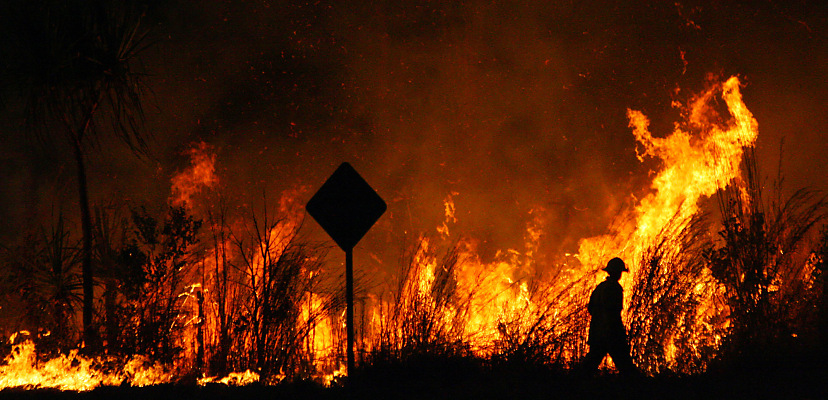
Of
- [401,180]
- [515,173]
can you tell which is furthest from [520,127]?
[401,180]

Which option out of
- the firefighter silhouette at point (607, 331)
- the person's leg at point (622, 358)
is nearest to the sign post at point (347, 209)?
the firefighter silhouette at point (607, 331)

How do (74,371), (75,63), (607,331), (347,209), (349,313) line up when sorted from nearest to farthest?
(349,313)
(347,209)
(607,331)
(74,371)
(75,63)

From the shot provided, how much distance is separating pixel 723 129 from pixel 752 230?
25.3 feet

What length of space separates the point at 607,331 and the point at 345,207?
132 inches

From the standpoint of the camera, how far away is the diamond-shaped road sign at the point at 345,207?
703 cm

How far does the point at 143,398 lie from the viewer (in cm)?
629

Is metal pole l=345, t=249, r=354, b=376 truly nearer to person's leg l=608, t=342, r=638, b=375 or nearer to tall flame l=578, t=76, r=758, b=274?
person's leg l=608, t=342, r=638, b=375

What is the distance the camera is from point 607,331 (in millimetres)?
7441

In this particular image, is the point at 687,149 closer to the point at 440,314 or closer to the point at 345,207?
the point at 440,314

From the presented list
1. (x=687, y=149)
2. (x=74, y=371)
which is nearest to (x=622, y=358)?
(x=74, y=371)

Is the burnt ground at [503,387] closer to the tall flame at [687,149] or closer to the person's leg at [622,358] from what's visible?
the person's leg at [622,358]

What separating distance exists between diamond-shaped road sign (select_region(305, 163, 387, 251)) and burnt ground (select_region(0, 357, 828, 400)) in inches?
61.9

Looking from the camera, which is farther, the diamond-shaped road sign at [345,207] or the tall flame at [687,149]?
the tall flame at [687,149]

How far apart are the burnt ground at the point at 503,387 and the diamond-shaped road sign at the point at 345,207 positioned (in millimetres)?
1572
